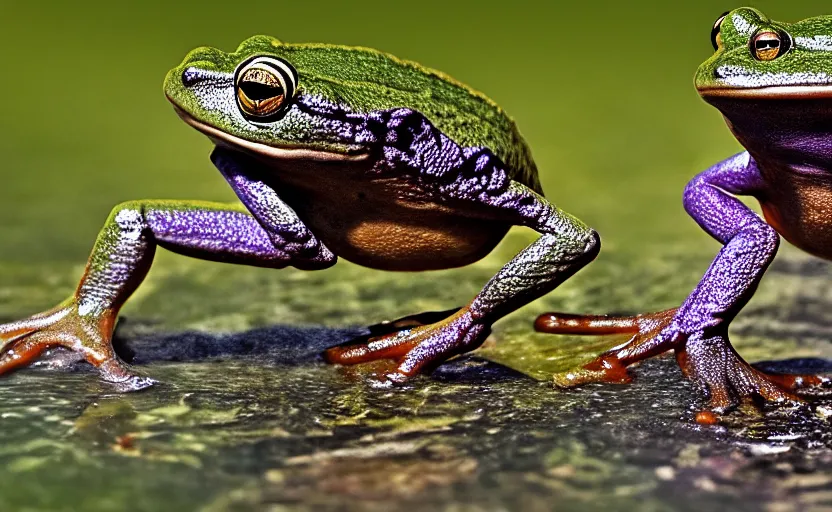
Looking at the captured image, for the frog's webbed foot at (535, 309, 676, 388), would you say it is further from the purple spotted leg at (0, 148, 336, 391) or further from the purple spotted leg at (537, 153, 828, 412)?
the purple spotted leg at (0, 148, 336, 391)

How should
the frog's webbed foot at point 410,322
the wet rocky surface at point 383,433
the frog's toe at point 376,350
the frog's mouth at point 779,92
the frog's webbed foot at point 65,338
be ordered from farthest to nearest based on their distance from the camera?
the frog's webbed foot at point 410,322 < the frog's toe at point 376,350 < the frog's webbed foot at point 65,338 < the frog's mouth at point 779,92 < the wet rocky surface at point 383,433

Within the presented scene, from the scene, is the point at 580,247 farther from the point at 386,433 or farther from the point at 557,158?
the point at 557,158

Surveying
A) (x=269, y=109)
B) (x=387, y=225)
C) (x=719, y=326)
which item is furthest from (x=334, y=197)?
(x=719, y=326)

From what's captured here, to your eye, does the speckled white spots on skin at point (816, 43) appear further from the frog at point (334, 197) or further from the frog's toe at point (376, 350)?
the frog's toe at point (376, 350)

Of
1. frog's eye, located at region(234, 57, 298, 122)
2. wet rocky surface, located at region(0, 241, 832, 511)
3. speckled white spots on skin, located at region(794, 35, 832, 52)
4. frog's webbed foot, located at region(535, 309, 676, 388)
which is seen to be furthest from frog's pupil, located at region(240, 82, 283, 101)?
speckled white spots on skin, located at region(794, 35, 832, 52)

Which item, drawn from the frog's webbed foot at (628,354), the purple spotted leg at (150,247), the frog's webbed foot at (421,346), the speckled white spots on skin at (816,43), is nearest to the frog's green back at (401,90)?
the purple spotted leg at (150,247)

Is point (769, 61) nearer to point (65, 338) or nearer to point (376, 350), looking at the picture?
point (376, 350)

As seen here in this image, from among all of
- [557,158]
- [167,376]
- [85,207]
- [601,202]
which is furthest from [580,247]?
[557,158]
